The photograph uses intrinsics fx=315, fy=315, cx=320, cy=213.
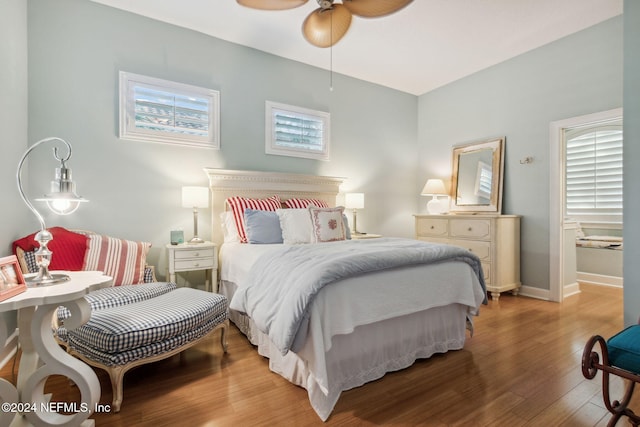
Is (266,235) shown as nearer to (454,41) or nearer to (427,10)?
(427,10)

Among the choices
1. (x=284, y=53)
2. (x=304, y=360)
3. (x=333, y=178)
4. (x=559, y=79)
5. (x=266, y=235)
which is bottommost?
(x=304, y=360)

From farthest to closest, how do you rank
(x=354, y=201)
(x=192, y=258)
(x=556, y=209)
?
1. (x=354, y=201)
2. (x=556, y=209)
3. (x=192, y=258)

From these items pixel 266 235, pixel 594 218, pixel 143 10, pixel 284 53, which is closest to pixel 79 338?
pixel 266 235

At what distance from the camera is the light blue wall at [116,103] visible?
2.76 meters

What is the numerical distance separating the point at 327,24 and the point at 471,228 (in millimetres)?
2937

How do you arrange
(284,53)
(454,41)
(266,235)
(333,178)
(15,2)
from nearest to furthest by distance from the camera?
(15,2) → (266,235) → (454,41) → (284,53) → (333,178)

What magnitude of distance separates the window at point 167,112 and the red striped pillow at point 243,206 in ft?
2.28

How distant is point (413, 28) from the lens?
336 cm

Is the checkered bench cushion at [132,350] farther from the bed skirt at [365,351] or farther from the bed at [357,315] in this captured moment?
the bed skirt at [365,351]

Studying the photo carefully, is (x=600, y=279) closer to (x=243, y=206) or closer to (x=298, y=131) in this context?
(x=298, y=131)

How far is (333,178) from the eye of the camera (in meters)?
4.20

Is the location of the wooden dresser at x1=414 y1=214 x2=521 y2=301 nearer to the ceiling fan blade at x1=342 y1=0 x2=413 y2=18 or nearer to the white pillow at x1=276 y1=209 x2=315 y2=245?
the white pillow at x1=276 y1=209 x2=315 y2=245

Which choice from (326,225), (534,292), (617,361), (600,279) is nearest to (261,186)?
(326,225)

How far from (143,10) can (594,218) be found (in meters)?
6.83
